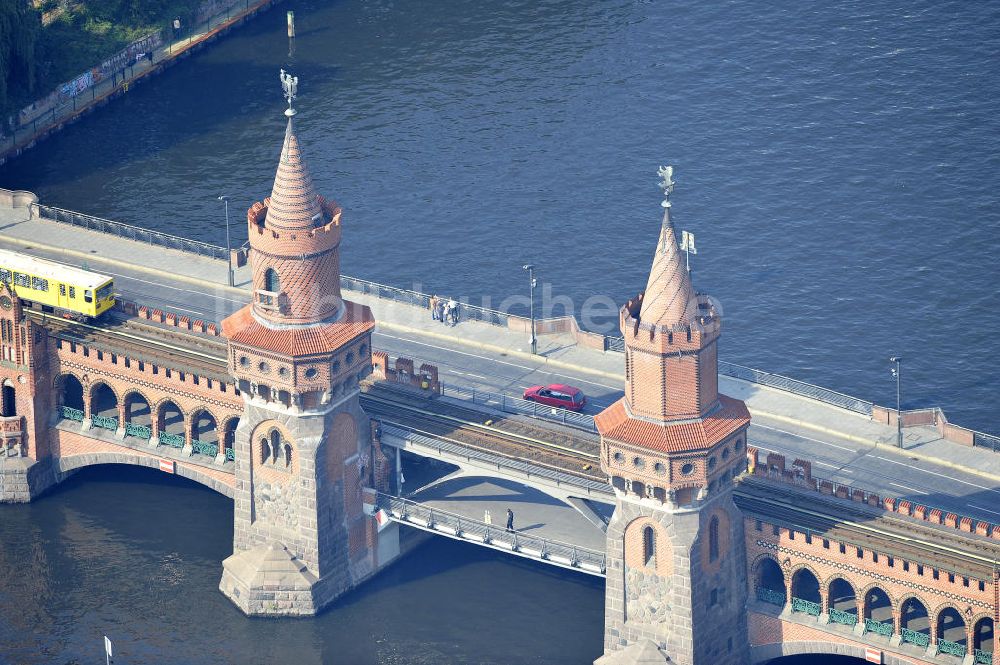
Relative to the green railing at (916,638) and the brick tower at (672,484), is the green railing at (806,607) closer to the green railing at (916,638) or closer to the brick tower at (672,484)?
the brick tower at (672,484)

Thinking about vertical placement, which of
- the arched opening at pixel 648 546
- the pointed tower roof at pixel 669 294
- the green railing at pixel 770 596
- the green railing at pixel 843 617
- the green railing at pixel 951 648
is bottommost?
the green railing at pixel 951 648

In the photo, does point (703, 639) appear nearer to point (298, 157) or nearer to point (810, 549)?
point (810, 549)

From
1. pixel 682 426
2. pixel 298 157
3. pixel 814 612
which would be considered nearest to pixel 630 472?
pixel 682 426

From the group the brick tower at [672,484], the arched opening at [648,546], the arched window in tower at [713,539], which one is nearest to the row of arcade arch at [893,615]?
the brick tower at [672,484]

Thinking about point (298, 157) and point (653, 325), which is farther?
point (298, 157)

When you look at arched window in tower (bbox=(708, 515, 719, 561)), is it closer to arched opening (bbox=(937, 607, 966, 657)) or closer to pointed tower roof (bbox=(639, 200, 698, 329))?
pointed tower roof (bbox=(639, 200, 698, 329))
